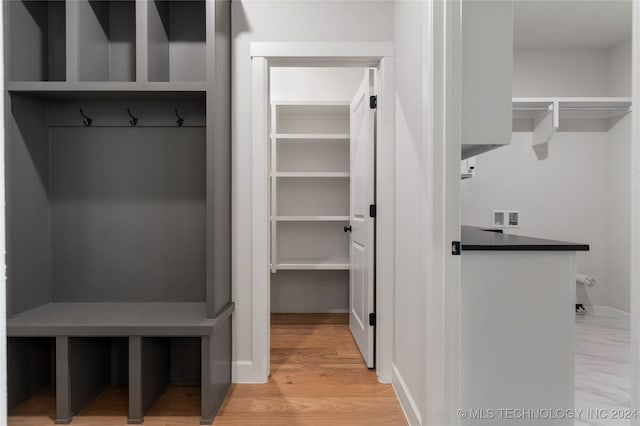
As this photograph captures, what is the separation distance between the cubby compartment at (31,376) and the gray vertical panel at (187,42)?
1622mm

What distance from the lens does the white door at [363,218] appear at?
250 centimetres

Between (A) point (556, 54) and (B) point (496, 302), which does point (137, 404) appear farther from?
(A) point (556, 54)

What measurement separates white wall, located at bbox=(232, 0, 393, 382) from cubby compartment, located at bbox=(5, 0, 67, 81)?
0.96 meters

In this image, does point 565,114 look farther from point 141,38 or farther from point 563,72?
point 141,38

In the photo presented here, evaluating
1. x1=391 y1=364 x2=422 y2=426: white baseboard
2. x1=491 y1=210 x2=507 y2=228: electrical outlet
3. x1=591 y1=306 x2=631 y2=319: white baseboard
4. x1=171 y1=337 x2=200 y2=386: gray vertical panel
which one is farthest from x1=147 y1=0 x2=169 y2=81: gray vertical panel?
x1=591 y1=306 x2=631 y2=319: white baseboard

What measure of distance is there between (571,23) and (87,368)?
427cm

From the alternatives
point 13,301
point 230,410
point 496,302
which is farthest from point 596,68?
point 13,301

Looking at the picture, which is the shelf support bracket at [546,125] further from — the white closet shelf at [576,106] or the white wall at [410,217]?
the white wall at [410,217]

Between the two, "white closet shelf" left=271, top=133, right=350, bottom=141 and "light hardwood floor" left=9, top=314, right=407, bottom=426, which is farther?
"white closet shelf" left=271, top=133, right=350, bottom=141

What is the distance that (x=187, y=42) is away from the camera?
7.53 ft

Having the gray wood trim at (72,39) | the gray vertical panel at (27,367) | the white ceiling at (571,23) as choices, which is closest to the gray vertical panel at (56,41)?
the gray wood trim at (72,39)

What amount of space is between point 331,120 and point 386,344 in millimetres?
2239

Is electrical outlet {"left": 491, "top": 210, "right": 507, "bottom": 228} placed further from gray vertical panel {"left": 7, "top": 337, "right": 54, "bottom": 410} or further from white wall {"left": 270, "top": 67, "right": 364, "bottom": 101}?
gray vertical panel {"left": 7, "top": 337, "right": 54, "bottom": 410}

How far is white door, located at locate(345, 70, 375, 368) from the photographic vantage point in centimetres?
250
